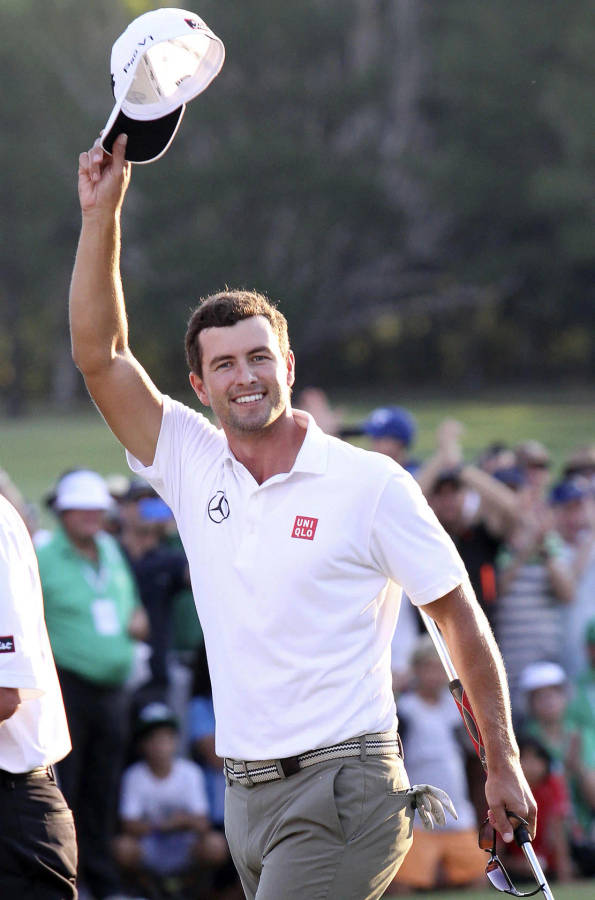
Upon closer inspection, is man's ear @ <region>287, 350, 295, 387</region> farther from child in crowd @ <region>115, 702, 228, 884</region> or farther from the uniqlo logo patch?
child in crowd @ <region>115, 702, 228, 884</region>

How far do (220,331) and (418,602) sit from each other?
892 mm

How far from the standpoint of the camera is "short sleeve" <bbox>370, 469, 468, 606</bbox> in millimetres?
3865

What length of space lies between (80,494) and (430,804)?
458 cm

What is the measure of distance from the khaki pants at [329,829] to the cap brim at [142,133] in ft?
5.63

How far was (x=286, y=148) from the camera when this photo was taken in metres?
51.2

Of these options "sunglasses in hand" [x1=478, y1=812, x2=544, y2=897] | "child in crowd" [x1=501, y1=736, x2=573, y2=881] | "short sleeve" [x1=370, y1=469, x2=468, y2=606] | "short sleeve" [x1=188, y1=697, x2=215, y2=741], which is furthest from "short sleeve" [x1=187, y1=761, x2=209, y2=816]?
"short sleeve" [x1=370, y1=469, x2=468, y2=606]

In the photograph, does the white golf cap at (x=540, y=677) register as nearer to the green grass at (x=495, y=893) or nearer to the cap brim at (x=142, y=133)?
the green grass at (x=495, y=893)

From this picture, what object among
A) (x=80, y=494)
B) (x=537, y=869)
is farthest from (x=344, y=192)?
(x=537, y=869)

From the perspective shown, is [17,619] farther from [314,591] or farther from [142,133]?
[142,133]

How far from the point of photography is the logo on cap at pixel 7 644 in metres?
4.07

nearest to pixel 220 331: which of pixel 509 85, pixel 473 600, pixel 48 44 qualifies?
pixel 473 600

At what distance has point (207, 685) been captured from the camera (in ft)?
28.3

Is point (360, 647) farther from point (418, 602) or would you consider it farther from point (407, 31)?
point (407, 31)

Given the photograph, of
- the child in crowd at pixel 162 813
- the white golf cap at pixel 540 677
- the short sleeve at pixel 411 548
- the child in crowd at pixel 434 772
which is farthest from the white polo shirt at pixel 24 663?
the white golf cap at pixel 540 677
